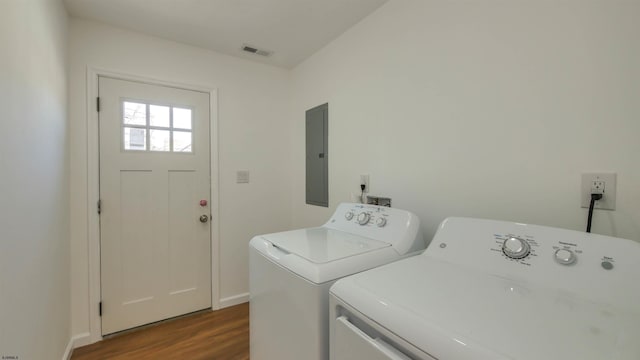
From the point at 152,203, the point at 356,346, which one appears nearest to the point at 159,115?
the point at 152,203

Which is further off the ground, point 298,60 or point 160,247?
point 298,60

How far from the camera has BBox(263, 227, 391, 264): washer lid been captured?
1.09 m

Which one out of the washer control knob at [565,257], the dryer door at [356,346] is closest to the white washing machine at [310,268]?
the dryer door at [356,346]

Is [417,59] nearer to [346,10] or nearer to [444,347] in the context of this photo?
[346,10]

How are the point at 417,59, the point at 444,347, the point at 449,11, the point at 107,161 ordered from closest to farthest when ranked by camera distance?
the point at 444,347
the point at 449,11
the point at 417,59
the point at 107,161

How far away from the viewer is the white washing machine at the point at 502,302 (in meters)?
0.55

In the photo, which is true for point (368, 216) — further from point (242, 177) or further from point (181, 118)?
point (181, 118)

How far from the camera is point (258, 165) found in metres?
2.59

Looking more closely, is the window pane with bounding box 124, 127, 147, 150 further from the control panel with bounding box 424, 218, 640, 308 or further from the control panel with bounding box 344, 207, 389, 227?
the control panel with bounding box 424, 218, 640, 308

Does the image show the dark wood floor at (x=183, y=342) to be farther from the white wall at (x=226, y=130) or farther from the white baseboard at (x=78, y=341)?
the white wall at (x=226, y=130)

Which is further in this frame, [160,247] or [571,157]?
[160,247]

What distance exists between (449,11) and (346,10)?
2.24ft

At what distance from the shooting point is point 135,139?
208 cm

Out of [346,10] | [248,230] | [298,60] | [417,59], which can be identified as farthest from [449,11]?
[248,230]
